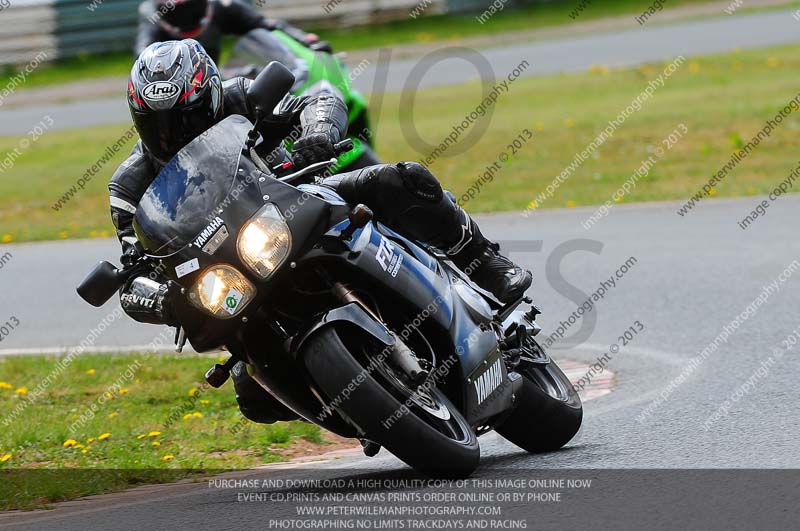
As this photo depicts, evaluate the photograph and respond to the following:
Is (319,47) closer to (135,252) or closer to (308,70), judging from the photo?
(308,70)

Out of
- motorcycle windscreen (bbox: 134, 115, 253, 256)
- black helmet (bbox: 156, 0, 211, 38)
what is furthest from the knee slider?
black helmet (bbox: 156, 0, 211, 38)

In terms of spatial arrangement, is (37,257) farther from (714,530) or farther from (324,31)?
(324,31)

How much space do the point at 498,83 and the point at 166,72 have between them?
57.3 ft

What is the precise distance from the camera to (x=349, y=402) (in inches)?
177

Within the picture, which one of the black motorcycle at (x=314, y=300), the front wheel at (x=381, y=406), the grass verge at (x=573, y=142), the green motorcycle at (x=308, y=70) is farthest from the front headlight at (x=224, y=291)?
the grass verge at (x=573, y=142)

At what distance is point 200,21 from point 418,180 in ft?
17.2

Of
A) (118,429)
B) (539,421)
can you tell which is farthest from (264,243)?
(118,429)

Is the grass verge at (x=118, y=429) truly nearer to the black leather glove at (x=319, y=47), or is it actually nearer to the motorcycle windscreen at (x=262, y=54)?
the motorcycle windscreen at (x=262, y=54)

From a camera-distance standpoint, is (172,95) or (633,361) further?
(633,361)

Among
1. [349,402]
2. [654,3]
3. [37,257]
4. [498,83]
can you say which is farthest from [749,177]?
[654,3]

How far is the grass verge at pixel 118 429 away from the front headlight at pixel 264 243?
163 centimetres

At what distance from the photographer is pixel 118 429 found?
7016 mm

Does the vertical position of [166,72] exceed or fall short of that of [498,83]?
it exceeds it

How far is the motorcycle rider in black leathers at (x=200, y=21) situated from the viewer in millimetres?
9906
